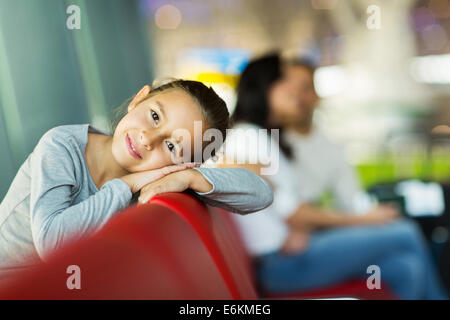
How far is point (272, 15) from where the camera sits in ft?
10.1

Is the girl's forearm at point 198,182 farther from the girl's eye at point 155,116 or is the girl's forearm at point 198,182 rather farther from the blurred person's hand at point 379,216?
the blurred person's hand at point 379,216

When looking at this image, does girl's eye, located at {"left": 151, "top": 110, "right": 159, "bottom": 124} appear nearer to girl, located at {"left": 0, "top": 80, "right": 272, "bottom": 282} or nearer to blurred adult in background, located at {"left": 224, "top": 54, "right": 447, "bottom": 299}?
girl, located at {"left": 0, "top": 80, "right": 272, "bottom": 282}

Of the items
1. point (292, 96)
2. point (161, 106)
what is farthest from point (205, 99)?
point (292, 96)

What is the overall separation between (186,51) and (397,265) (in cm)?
80

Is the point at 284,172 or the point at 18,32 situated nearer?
the point at 18,32

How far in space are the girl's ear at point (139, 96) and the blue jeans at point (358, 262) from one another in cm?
61

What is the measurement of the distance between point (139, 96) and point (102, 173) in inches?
3.0

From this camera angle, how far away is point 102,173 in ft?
1.23

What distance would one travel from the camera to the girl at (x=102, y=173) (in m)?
0.34

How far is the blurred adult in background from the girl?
0.42 meters

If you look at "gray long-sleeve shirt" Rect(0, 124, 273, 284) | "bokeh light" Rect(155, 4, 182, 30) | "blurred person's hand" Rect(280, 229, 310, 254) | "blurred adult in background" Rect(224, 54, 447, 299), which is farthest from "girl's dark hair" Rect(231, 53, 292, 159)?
"gray long-sleeve shirt" Rect(0, 124, 273, 284)

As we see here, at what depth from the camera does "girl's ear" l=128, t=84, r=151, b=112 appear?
40cm

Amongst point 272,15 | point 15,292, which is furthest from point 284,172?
point 272,15
